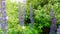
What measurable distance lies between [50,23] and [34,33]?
0.43 metres

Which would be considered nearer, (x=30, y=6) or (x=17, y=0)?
(x=30, y=6)

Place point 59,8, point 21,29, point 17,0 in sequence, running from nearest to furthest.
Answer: point 21,29, point 59,8, point 17,0

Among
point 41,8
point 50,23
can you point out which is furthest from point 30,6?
point 50,23

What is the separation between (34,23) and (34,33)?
1.14ft

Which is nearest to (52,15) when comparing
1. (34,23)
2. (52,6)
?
(52,6)

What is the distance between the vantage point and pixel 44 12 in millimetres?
3328

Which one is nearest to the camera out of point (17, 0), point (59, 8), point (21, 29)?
point (21, 29)

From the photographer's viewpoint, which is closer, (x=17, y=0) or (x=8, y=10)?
(x=8, y=10)

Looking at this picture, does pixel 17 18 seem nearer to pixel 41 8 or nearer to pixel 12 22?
pixel 12 22

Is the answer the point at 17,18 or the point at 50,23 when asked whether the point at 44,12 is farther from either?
the point at 17,18

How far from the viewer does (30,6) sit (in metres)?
3.30

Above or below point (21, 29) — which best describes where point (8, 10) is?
above

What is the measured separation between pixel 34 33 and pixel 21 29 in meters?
0.23

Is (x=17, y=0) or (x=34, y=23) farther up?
(x=17, y=0)
